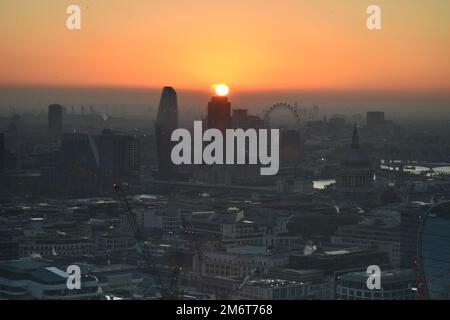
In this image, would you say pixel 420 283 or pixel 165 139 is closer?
pixel 420 283

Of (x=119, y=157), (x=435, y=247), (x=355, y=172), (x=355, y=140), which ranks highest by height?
(x=355, y=140)

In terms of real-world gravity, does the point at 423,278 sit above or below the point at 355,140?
below

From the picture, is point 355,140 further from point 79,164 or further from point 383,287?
point 383,287

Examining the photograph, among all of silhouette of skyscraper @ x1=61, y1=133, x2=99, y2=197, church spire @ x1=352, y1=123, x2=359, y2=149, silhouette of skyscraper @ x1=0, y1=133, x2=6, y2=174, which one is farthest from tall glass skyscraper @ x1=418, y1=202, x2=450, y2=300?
silhouette of skyscraper @ x1=61, y1=133, x2=99, y2=197

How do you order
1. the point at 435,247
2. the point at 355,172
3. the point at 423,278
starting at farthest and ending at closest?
the point at 355,172
the point at 435,247
the point at 423,278

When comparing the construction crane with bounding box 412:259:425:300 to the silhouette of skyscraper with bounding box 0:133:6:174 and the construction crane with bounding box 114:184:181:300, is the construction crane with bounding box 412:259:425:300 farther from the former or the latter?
the silhouette of skyscraper with bounding box 0:133:6:174

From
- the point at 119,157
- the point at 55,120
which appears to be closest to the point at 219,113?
the point at 55,120
